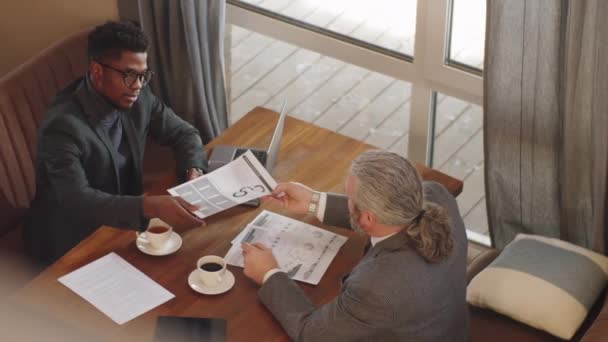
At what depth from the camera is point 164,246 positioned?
255cm

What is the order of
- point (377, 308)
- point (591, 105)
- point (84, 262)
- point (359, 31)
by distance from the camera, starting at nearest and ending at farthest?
point (377, 308), point (84, 262), point (591, 105), point (359, 31)

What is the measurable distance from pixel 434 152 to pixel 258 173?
3.44 feet

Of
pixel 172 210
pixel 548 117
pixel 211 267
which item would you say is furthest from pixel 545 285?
pixel 172 210

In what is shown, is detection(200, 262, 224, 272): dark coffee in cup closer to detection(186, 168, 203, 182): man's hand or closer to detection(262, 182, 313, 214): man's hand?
detection(262, 182, 313, 214): man's hand

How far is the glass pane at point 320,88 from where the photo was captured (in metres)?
3.58

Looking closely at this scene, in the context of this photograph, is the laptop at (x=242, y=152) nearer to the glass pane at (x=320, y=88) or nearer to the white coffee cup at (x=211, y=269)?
the white coffee cup at (x=211, y=269)

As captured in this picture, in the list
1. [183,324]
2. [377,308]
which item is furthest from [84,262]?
[377,308]

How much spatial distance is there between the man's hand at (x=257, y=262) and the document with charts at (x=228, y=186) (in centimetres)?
22

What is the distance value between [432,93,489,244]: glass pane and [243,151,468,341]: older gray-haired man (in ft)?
3.78

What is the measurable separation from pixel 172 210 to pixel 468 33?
128 cm

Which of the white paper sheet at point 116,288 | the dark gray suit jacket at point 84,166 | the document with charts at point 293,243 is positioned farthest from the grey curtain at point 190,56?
the white paper sheet at point 116,288

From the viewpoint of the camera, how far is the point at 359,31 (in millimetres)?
3424

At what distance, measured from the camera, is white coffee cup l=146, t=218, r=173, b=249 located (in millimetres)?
2512

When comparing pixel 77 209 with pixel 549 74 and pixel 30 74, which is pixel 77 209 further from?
pixel 549 74
